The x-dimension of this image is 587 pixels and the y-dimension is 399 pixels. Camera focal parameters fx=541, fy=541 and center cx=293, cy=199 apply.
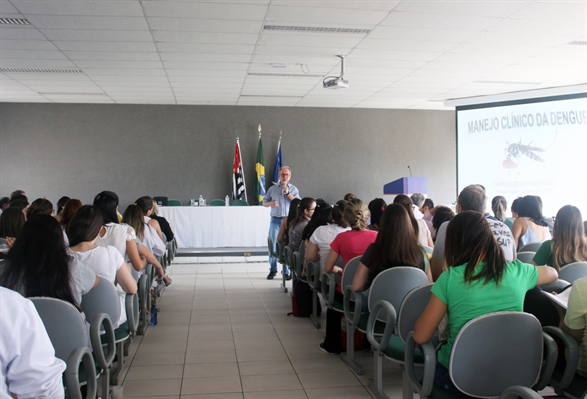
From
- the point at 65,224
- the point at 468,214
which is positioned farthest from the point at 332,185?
the point at 468,214

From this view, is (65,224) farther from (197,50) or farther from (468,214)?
(468,214)

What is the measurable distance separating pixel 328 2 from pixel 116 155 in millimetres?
8106

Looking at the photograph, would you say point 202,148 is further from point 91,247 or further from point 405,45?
point 91,247

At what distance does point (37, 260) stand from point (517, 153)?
8.64 meters

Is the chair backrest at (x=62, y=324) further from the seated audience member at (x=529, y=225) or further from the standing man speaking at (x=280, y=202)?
the standing man speaking at (x=280, y=202)

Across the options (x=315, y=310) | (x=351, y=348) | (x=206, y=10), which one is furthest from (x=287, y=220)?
(x=351, y=348)

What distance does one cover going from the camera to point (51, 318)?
2334 millimetres

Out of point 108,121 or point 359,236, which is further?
point 108,121

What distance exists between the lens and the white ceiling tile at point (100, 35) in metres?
6.16

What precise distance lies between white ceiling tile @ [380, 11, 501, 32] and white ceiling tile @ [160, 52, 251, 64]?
2316mm

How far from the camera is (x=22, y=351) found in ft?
4.68

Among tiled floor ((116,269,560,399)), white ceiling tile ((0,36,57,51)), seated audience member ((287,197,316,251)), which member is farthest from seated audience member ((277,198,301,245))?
white ceiling tile ((0,36,57,51))

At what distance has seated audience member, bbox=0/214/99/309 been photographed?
2.44 m

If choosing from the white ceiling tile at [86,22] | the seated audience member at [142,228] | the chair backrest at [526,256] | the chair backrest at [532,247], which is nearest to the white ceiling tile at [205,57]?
the white ceiling tile at [86,22]
